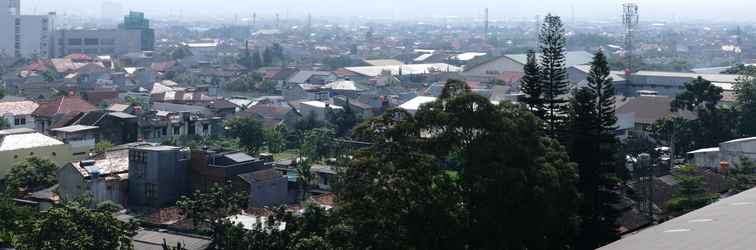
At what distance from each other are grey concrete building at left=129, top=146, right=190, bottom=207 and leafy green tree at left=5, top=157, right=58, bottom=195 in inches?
98.0

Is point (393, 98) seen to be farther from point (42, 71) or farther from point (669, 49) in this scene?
point (669, 49)

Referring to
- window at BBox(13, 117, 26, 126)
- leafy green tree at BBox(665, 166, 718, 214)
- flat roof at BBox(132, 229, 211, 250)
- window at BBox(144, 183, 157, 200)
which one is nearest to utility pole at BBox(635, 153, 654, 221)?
leafy green tree at BBox(665, 166, 718, 214)

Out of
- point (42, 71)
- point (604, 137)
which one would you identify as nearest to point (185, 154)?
point (604, 137)

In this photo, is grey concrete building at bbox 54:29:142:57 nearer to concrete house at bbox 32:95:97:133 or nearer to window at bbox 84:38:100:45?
window at bbox 84:38:100:45

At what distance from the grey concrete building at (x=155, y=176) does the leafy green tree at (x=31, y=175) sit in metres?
2.49

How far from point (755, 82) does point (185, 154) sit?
18.0 metres

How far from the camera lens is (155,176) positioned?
20.6 meters

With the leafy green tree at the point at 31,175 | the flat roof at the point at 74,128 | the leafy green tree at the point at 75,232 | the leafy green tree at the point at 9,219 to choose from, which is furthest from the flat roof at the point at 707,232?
the flat roof at the point at 74,128

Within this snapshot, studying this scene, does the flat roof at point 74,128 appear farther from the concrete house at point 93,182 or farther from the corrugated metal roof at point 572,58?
the corrugated metal roof at point 572,58

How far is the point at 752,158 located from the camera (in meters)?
23.2

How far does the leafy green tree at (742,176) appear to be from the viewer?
779 inches

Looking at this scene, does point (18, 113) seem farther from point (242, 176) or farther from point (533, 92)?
point (533, 92)

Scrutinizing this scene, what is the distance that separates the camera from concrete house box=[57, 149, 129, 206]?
20.5m

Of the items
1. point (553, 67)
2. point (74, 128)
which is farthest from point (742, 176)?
point (74, 128)
